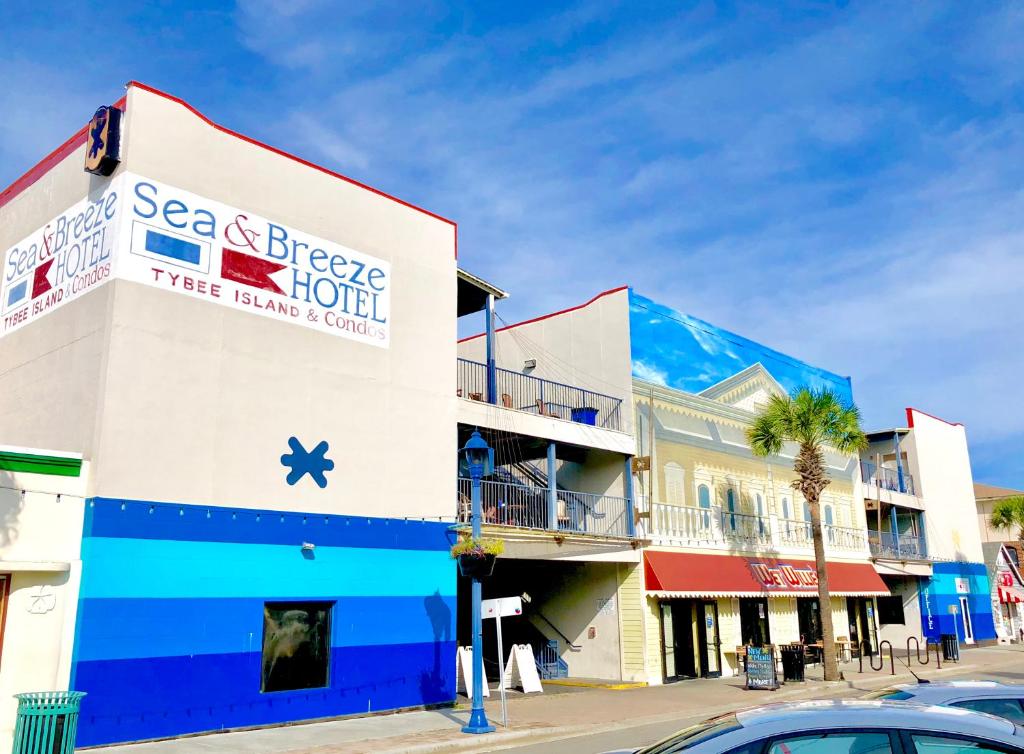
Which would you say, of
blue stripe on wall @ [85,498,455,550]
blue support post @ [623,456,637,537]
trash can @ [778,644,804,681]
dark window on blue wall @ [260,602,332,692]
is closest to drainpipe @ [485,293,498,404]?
blue stripe on wall @ [85,498,455,550]

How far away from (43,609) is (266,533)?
149 inches

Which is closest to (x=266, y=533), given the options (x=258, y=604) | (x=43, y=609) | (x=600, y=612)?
(x=258, y=604)

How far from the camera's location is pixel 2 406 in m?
17.8

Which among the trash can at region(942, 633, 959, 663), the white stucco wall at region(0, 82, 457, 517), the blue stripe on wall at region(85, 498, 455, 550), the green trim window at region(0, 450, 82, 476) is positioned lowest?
the trash can at region(942, 633, 959, 663)

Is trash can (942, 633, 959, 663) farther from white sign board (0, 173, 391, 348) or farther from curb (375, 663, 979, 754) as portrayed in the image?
white sign board (0, 173, 391, 348)

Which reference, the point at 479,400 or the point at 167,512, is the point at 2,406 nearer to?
the point at 167,512

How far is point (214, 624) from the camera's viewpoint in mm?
15242

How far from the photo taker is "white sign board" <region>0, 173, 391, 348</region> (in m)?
15.6

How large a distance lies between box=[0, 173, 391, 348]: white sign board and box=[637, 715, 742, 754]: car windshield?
13.0 metres

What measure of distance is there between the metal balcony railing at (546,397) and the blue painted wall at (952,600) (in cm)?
2337

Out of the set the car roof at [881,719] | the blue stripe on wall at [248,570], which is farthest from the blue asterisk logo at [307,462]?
the car roof at [881,719]

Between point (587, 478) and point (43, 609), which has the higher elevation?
point (587, 478)

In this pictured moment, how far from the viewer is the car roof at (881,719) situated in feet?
13.9

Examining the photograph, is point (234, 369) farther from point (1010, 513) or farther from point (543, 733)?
point (1010, 513)
